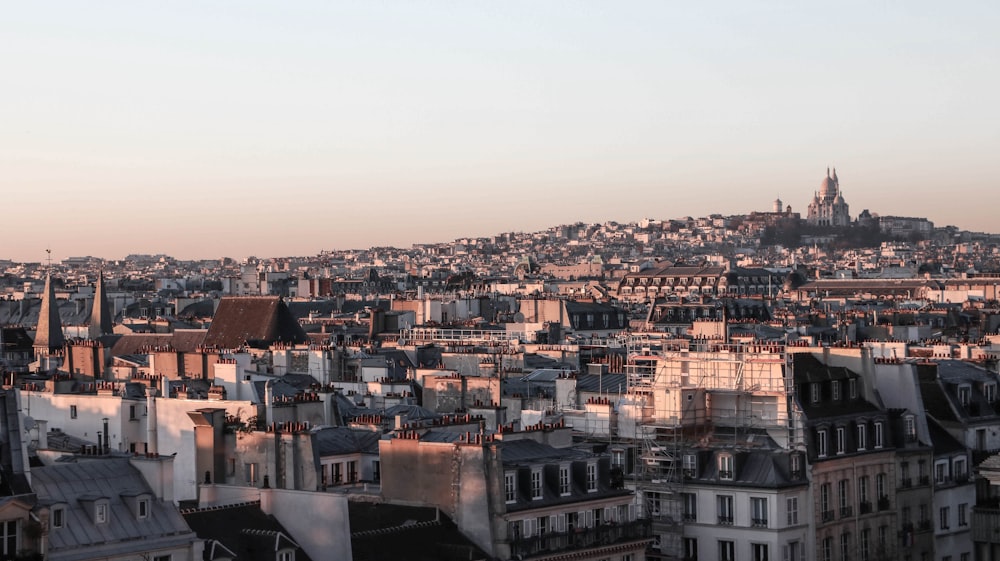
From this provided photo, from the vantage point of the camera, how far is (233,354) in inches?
1949

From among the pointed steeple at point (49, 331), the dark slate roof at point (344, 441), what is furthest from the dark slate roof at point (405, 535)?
the pointed steeple at point (49, 331)

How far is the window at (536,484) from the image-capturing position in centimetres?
2984

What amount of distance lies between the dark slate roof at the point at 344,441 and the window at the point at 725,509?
5767mm

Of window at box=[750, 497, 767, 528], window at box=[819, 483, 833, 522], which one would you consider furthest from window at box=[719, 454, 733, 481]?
window at box=[819, 483, 833, 522]

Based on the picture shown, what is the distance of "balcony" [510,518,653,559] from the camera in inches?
1147

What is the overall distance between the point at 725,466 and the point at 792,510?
4.35 ft

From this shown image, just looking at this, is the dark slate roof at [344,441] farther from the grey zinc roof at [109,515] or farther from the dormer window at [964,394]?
the dormer window at [964,394]

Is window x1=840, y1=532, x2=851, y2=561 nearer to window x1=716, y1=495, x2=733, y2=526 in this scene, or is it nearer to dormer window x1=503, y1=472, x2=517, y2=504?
window x1=716, y1=495, x2=733, y2=526

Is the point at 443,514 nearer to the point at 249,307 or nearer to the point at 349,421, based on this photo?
the point at 349,421

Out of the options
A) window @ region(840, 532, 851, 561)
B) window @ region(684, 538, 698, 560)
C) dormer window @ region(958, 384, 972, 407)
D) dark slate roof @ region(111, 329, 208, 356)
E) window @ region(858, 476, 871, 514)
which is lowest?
window @ region(840, 532, 851, 561)

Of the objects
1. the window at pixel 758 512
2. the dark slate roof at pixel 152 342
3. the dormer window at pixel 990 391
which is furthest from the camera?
the dark slate roof at pixel 152 342

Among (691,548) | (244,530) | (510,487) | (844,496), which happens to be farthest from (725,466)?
(244,530)

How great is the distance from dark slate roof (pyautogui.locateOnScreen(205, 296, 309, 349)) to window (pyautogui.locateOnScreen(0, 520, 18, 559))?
38.8 metres

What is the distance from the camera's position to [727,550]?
111ft
